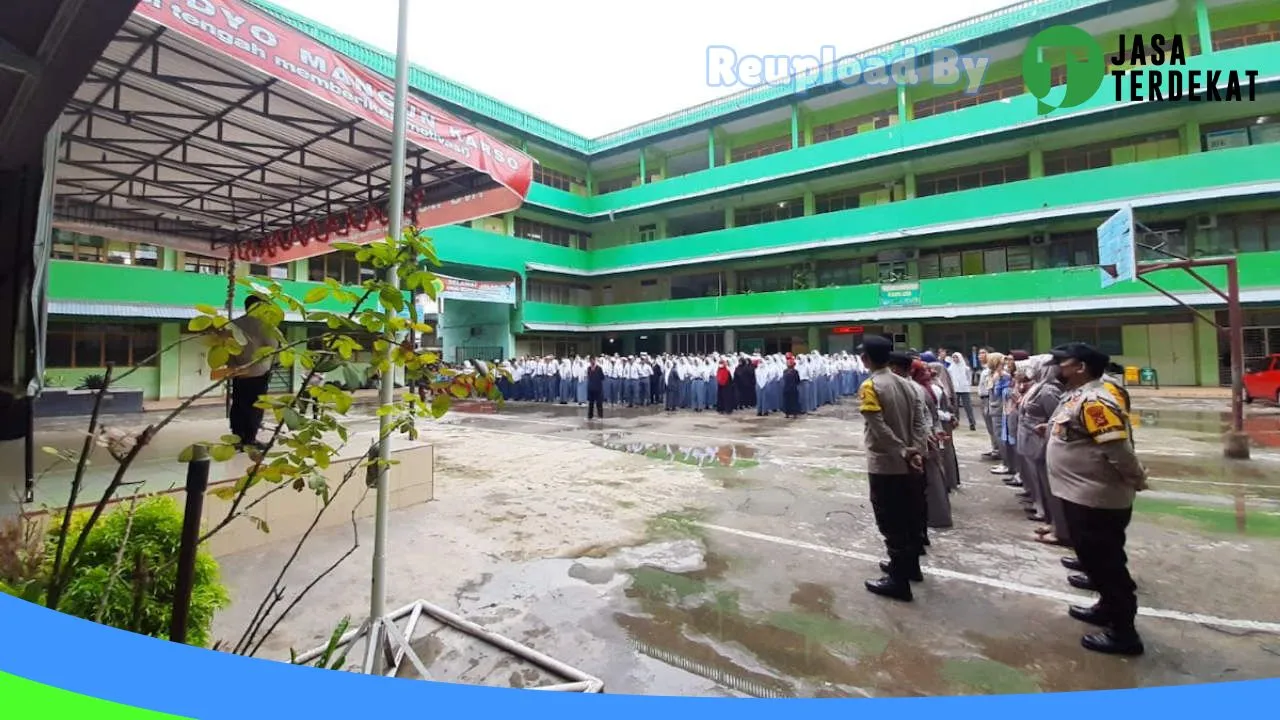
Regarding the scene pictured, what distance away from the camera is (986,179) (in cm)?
1853

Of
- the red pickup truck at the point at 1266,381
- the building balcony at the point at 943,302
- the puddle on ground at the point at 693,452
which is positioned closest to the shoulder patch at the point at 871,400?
the puddle on ground at the point at 693,452

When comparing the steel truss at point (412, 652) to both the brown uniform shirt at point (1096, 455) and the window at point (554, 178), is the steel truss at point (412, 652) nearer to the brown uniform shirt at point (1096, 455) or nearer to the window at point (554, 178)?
the brown uniform shirt at point (1096, 455)

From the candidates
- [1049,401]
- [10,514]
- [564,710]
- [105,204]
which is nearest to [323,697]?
[564,710]

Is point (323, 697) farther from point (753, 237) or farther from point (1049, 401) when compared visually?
point (753, 237)

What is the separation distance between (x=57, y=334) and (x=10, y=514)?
16114 millimetres

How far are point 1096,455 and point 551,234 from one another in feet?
81.0

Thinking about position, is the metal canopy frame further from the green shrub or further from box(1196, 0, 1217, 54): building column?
box(1196, 0, 1217, 54): building column

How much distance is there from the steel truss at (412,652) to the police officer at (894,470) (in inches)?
73.9

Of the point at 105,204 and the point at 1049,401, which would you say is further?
the point at 105,204

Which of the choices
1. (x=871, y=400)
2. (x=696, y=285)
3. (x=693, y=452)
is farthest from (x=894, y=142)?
(x=871, y=400)

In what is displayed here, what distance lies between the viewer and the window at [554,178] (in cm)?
2448

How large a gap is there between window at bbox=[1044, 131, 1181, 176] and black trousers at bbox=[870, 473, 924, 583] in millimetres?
18973

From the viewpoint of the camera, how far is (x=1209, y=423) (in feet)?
32.5

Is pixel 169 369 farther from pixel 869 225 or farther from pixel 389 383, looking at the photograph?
pixel 869 225
